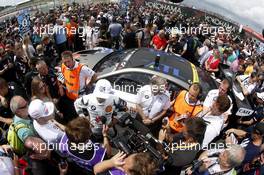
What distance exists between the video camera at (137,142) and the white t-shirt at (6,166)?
113 cm

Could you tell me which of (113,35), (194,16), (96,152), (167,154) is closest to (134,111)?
(167,154)

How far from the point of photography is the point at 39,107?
3.37 m

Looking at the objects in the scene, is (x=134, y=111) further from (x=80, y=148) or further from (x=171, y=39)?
(x=171, y=39)

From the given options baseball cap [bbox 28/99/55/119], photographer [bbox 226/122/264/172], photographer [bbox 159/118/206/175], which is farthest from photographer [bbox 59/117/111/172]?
photographer [bbox 226/122/264/172]

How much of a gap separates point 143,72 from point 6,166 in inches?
129

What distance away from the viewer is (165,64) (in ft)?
19.4

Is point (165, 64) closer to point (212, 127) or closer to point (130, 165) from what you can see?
point (212, 127)

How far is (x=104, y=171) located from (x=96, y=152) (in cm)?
33

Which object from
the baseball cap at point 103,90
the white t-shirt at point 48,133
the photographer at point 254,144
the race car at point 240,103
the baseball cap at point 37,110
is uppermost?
the baseball cap at point 37,110

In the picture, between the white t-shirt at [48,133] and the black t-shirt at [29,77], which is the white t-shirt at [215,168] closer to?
the white t-shirt at [48,133]

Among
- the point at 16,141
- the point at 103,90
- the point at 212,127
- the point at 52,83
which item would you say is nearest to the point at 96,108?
the point at 103,90

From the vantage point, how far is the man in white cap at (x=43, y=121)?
3.37 m

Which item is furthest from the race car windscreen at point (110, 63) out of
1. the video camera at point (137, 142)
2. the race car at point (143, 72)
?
the video camera at point (137, 142)

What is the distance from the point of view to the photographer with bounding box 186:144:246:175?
3008 millimetres
